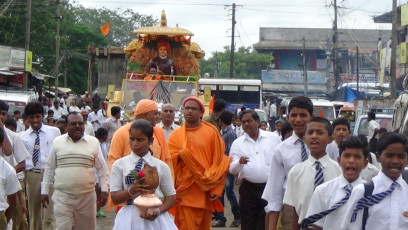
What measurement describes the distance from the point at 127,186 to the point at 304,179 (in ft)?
4.73

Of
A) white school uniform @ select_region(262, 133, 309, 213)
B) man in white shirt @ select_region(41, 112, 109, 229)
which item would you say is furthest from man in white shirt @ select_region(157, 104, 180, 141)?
white school uniform @ select_region(262, 133, 309, 213)

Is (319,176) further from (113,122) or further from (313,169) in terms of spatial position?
(113,122)

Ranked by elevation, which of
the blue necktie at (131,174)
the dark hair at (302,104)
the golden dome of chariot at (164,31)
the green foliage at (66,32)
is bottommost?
the blue necktie at (131,174)

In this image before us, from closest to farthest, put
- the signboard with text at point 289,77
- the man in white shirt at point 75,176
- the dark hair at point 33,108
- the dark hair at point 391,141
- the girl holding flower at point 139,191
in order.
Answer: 1. the dark hair at point 391,141
2. the girl holding flower at point 139,191
3. the man in white shirt at point 75,176
4. the dark hair at point 33,108
5. the signboard with text at point 289,77

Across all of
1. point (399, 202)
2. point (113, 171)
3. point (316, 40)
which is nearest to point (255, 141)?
point (113, 171)

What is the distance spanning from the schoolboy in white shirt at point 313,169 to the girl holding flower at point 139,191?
40.8 inches

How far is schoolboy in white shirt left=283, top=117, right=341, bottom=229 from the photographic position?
24.5ft

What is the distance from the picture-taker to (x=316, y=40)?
311 ft

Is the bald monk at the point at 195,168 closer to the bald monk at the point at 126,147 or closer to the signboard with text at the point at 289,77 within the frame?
the bald monk at the point at 126,147

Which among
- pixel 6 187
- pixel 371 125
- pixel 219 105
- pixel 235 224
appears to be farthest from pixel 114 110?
pixel 6 187

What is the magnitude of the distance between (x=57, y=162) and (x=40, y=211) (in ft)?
5.36

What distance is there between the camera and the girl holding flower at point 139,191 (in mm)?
7430

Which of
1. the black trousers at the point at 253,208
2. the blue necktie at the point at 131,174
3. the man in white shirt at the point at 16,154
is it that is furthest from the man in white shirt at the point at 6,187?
the black trousers at the point at 253,208

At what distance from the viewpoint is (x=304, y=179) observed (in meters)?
7.52
